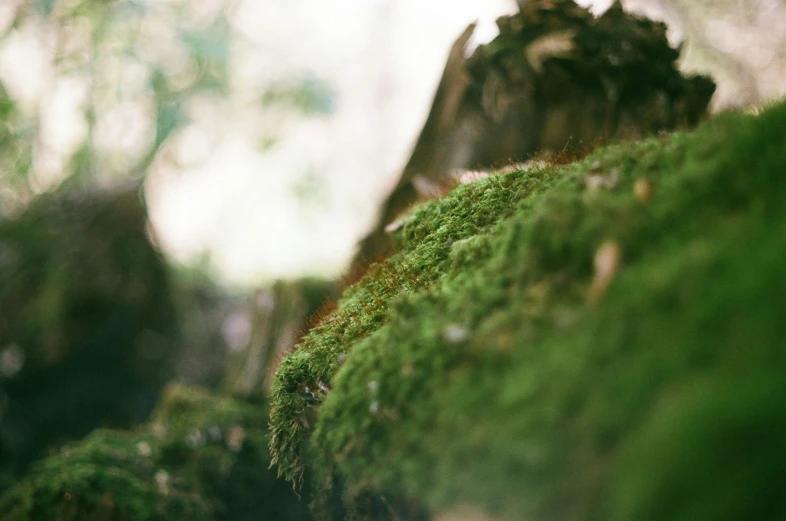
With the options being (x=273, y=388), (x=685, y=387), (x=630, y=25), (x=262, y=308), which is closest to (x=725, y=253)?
(x=685, y=387)

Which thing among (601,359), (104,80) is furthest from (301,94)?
(601,359)

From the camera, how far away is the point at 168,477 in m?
3.26

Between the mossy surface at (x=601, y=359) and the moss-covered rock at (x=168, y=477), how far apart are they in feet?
5.11

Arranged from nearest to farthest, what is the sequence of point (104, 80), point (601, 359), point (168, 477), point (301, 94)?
point (601, 359)
point (168, 477)
point (104, 80)
point (301, 94)

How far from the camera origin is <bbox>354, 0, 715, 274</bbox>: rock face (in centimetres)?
342

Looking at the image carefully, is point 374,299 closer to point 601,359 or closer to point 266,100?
point 601,359

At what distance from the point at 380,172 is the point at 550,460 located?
43.7ft

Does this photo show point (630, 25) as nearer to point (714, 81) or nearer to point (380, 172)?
point (714, 81)

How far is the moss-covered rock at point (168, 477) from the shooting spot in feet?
9.05

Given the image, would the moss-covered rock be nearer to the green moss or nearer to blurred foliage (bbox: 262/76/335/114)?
the green moss

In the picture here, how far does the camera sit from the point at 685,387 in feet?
3.58

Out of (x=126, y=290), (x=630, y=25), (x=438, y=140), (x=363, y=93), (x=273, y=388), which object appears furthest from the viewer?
(x=363, y=93)

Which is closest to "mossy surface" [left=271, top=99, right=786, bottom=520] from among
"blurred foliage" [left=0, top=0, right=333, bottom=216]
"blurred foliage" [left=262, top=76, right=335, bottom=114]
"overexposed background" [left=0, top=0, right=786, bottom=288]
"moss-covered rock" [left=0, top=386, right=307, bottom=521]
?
"moss-covered rock" [left=0, top=386, right=307, bottom=521]

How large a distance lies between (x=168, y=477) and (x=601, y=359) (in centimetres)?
304
